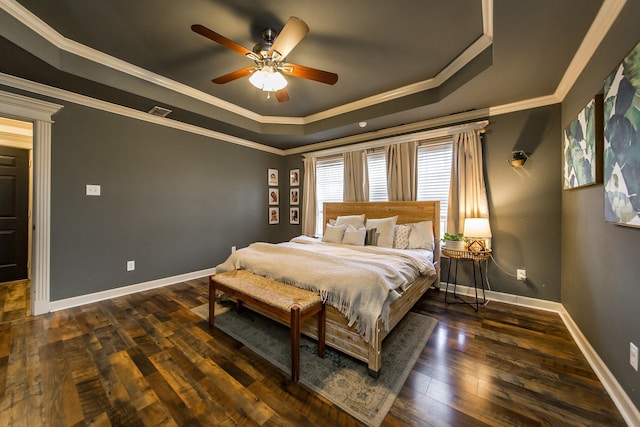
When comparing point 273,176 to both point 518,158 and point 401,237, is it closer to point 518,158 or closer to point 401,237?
point 401,237

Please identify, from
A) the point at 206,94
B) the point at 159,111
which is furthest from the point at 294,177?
the point at 159,111

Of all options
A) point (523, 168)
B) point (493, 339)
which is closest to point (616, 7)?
point (523, 168)

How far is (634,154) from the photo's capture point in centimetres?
128

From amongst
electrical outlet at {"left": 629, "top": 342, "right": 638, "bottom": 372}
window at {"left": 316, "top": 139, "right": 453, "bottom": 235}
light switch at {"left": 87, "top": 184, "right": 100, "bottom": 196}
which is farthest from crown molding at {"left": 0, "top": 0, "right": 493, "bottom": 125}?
electrical outlet at {"left": 629, "top": 342, "right": 638, "bottom": 372}

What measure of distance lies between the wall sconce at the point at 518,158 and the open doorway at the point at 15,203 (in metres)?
6.62

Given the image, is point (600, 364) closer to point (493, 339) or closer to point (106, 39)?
point (493, 339)

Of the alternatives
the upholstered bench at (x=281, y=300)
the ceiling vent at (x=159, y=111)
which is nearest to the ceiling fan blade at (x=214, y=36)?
the ceiling vent at (x=159, y=111)

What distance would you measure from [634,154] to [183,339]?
3.40 metres

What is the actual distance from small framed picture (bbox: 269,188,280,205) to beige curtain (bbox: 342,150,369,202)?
1.68 m

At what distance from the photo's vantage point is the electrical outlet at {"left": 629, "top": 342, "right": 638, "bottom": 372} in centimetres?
134

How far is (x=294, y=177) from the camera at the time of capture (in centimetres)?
526

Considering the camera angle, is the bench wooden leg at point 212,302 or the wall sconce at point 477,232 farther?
the wall sconce at point 477,232

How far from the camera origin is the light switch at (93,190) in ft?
9.61

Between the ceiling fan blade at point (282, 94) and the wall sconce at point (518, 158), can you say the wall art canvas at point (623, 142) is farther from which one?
the ceiling fan blade at point (282, 94)
